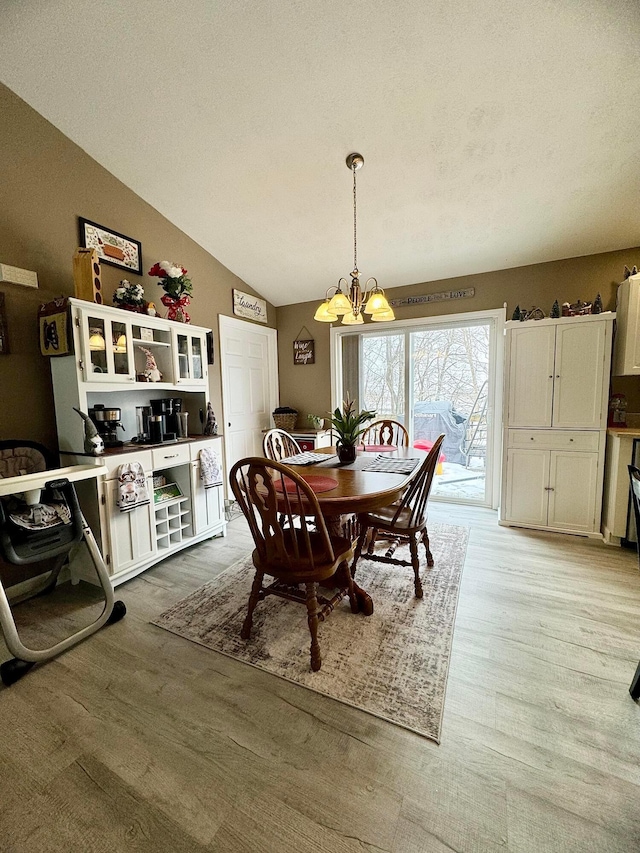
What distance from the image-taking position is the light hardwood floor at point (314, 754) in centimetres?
104

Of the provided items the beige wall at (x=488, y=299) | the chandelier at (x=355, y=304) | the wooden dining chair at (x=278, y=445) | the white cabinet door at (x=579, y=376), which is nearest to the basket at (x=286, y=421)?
the beige wall at (x=488, y=299)

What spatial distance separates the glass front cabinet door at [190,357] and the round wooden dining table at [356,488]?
132 centimetres

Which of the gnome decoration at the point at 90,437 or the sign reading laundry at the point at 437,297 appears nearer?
the gnome decoration at the point at 90,437

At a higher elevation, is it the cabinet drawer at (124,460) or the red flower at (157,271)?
the red flower at (157,271)

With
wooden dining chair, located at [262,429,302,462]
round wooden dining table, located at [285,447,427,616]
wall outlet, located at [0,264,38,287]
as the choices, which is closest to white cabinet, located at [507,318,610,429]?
round wooden dining table, located at [285,447,427,616]

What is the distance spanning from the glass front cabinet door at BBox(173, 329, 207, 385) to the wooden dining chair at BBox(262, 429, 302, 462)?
31.8 inches

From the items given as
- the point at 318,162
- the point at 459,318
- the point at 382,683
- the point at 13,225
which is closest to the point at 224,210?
the point at 318,162

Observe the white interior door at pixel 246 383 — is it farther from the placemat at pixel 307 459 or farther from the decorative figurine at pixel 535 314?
the decorative figurine at pixel 535 314

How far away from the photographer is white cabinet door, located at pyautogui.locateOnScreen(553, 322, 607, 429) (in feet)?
9.36

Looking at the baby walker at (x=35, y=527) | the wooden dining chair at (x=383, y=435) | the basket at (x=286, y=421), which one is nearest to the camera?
the baby walker at (x=35, y=527)

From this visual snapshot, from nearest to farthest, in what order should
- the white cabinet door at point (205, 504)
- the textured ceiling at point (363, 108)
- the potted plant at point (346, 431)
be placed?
the textured ceiling at point (363, 108) < the potted plant at point (346, 431) < the white cabinet door at point (205, 504)

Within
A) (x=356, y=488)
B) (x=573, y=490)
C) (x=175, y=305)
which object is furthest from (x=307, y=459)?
(x=573, y=490)

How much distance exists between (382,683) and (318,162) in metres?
3.21

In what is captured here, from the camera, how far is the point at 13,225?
2.20 meters
